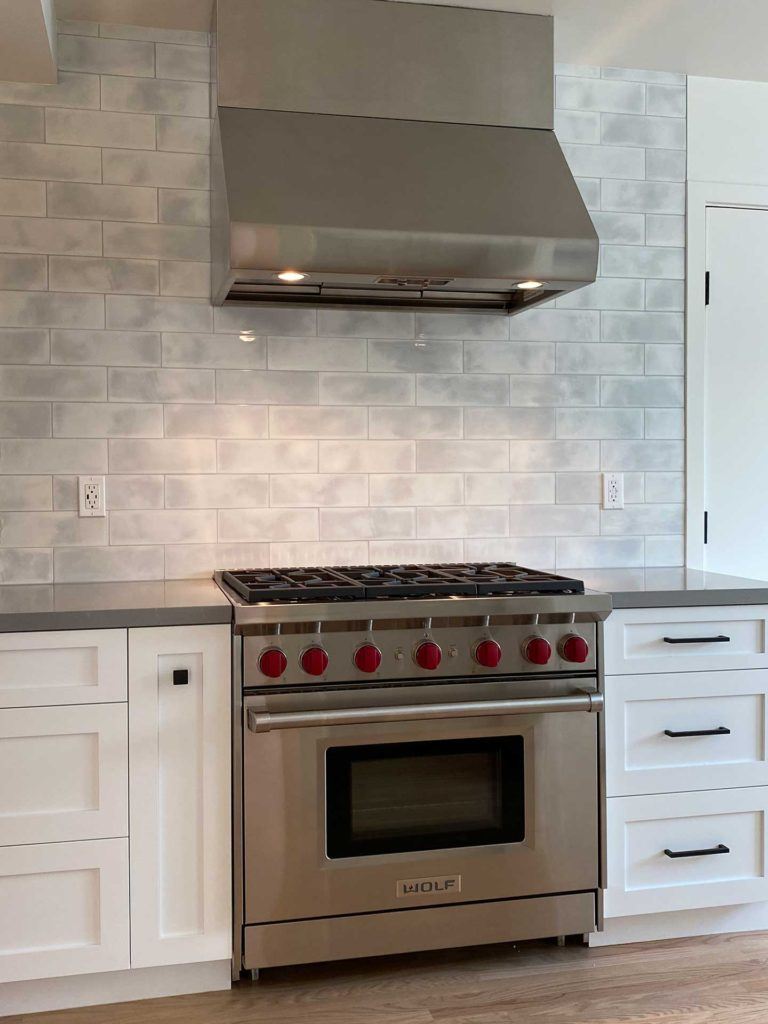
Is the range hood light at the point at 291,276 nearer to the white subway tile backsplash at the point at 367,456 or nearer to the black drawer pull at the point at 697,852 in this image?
the white subway tile backsplash at the point at 367,456

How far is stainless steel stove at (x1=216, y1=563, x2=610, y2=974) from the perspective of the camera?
2268 millimetres

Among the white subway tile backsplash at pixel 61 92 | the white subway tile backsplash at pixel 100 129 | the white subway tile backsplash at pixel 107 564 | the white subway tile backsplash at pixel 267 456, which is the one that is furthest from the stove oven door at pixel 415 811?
the white subway tile backsplash at pixel 61 92

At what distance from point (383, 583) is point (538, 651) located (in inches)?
16.2

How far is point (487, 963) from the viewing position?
8.11ft

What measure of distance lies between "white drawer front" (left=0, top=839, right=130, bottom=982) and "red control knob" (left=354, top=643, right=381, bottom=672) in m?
0.66

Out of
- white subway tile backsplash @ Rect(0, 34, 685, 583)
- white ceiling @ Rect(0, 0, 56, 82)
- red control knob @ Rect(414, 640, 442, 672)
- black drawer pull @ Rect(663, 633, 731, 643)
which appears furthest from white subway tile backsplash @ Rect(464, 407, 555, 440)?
white ceiling @ Rect(0, 0, 56, 82)

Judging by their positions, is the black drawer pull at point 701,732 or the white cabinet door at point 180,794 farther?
the black drawer pull at point 701,732

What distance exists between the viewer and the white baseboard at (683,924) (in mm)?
2596

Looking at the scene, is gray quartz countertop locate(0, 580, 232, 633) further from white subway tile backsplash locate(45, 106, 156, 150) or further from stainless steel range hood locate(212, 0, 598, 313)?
white subway tile backsplash locate(45, 106, 156, 150)

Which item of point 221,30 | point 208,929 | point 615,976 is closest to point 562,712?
point 615,976

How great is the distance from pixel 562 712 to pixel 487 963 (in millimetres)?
670

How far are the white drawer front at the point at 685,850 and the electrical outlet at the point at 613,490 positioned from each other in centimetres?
98

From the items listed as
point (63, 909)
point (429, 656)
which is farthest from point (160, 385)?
point (63, 909)

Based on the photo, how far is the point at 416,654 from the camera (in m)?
2.31
